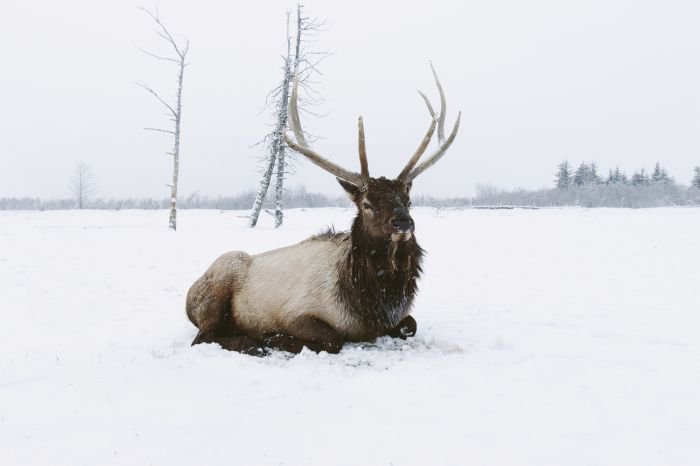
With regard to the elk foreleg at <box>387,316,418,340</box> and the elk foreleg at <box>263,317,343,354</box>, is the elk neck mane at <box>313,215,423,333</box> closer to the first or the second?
the elk foreleg at <box>387,316,418,340</box>

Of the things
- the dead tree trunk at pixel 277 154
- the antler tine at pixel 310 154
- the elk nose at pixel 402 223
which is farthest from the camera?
the dead tree trunk at pixel 277 154

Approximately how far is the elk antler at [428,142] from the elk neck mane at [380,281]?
0.86 meters

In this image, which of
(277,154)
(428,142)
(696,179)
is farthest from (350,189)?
(696,179)

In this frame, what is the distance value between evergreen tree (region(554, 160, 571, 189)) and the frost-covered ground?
62654 millimetres

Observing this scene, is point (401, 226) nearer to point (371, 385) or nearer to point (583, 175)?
point (371, 385)

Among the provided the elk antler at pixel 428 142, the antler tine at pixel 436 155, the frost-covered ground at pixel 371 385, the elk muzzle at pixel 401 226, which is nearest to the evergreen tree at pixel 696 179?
the frost-covered ground at pixel 371 385

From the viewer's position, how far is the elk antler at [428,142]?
220 inches

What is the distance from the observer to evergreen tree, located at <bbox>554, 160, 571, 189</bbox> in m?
65.8

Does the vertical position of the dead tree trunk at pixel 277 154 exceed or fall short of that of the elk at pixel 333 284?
it exceeds it

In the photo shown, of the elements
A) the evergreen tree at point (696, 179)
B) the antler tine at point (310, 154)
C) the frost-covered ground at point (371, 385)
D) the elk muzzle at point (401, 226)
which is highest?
the evergreen tree at point (696, 179)

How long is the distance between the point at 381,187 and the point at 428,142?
1034 mm

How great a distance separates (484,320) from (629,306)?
295cm

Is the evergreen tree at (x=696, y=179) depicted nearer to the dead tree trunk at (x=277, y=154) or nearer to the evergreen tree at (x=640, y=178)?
the evergreen tree at (x=640, y=178)

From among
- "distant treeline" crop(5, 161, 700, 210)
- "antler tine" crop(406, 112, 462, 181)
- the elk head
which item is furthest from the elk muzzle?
"distant treeline" crop(5, 161, 700, 210)
